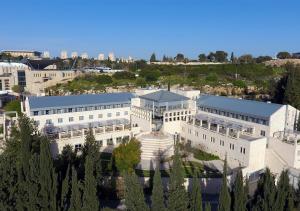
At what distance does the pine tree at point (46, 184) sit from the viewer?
20.0 m

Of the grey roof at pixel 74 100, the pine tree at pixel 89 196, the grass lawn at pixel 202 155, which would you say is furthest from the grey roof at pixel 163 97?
the pine tree at pixel 89 196

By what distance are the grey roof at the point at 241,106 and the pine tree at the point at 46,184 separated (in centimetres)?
2424

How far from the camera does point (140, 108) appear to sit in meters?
42.5

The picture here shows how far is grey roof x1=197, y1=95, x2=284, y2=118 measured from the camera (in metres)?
34.7

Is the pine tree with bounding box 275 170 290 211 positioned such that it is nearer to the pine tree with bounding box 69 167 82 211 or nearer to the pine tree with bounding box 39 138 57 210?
the pine tree with bounding box 69 167 82 211

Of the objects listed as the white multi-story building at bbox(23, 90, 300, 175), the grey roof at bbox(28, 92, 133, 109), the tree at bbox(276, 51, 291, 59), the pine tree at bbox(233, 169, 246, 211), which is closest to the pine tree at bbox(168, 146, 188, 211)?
the pine tree at bbox(233, 169, 246, 211)

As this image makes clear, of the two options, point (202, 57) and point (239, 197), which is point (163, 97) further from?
point (202, 57)

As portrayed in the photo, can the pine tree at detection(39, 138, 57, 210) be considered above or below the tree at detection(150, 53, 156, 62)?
below

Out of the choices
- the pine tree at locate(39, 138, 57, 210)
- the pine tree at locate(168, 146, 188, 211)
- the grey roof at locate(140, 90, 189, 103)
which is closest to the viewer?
the pine tree at locate(168, 146, 188, 211)

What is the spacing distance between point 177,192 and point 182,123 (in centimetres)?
2391

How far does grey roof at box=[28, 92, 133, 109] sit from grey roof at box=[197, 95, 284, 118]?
11.6m

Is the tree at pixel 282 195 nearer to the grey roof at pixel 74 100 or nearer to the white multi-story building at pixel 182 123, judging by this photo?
the white multi-story building at pixel 182 123

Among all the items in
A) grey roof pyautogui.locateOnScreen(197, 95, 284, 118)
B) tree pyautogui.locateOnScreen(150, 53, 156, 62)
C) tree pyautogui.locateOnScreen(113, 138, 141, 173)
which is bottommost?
tree pyautogui.locateOnScreen(113, 138, 141, 173)

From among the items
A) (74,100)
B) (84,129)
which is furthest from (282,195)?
(74,100)
